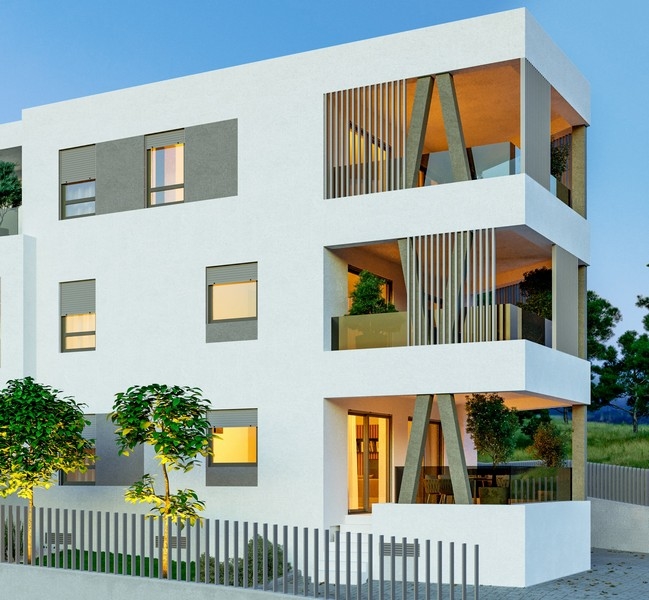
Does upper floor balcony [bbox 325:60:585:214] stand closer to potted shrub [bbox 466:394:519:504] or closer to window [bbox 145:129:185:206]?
window [bbox 145:129:185:206]

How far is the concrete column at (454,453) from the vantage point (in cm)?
1845

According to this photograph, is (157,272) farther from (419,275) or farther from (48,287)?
(419,275)

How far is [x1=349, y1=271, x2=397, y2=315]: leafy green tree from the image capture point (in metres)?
20.1

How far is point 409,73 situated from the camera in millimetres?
19781

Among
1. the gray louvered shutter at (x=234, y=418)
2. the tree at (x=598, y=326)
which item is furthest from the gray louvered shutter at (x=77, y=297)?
the tree at (x=598, y=326)

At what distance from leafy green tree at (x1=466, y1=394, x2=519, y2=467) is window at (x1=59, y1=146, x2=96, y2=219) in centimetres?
928

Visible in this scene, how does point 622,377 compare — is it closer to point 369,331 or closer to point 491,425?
point 491,425

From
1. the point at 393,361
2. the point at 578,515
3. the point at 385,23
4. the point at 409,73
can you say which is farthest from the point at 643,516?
the point at 385,23

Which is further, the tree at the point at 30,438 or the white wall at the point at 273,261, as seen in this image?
the white wall at the point at 273,261

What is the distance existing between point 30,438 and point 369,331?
6.28 metres

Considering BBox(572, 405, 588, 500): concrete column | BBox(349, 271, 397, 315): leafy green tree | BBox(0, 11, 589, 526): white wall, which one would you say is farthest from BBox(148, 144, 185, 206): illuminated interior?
BBox(572, 405, 588, 500): concrete column

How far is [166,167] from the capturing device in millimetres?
22609

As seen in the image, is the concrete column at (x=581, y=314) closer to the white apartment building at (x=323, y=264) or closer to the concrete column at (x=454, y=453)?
the white apartment building at (x=323, y=264)

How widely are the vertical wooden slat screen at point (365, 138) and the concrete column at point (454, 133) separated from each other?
81 cm
